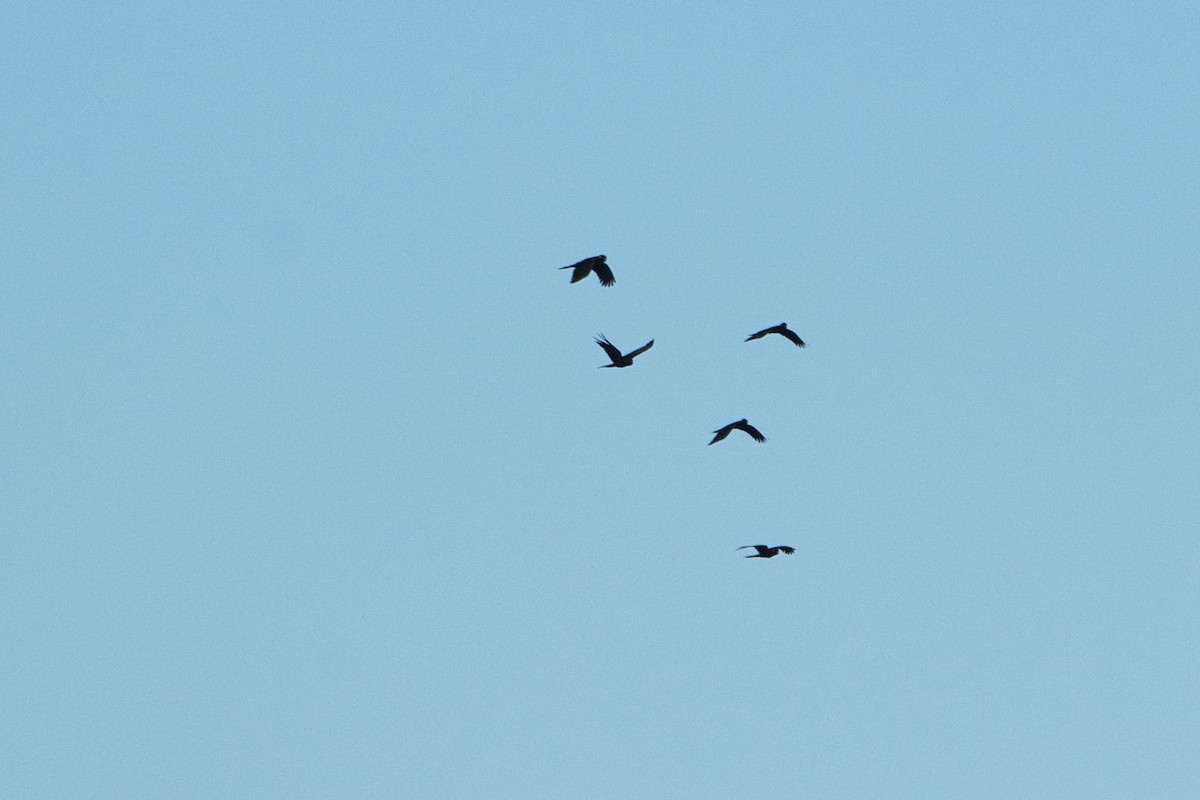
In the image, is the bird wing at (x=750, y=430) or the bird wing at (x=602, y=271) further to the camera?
the bird wing at (x=750, y=430)

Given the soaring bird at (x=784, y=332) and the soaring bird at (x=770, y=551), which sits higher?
the soaring bird at (x=784, y=332)

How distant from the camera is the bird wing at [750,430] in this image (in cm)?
8024

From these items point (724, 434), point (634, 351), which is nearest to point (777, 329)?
point (724, 434)

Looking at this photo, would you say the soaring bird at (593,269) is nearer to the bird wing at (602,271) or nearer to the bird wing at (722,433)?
the bird wing at (602,271)

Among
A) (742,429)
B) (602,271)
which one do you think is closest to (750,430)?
(742,429)

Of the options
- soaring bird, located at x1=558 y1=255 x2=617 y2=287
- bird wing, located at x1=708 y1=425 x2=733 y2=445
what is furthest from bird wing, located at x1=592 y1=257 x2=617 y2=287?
bird wing, located at x1=708 y1=425 x2=733 y2=445

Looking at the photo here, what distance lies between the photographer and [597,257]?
73.6 meters

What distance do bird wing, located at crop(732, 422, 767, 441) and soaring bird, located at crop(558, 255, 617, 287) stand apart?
Result: 29.2 feet

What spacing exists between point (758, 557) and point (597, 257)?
1353 cm

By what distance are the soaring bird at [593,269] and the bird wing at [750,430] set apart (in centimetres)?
889

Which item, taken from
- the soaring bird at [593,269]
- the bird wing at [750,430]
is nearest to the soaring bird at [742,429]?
the bird wing at [750,430]

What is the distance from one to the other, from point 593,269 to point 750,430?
9565 millimetres

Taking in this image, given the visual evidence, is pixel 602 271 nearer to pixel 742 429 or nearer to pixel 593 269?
pixel 593 269

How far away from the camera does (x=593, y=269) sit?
73.8 m
